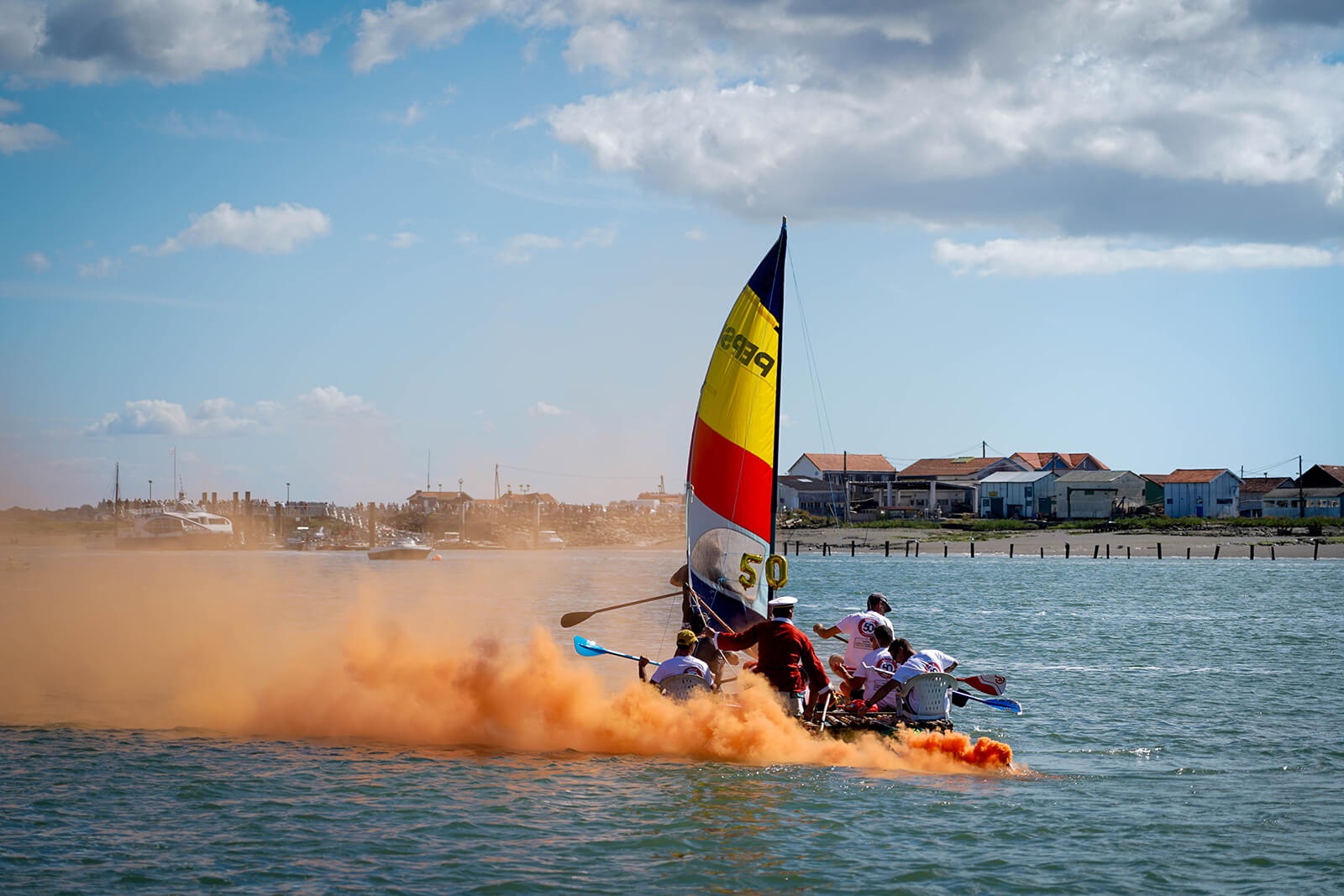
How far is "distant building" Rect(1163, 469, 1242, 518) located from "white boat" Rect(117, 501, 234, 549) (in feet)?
338

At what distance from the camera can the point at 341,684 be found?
21.6m

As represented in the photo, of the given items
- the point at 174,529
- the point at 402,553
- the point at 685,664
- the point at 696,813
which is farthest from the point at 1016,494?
the point at 696,813

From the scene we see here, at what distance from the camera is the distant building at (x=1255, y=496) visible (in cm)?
13462

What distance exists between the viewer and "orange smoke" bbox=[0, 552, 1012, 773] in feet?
57.7

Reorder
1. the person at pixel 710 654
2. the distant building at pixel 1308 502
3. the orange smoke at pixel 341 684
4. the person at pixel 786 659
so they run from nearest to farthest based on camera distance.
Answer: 1. the person at pixel 786 659
2. the orange smoke at pixel 341 684
3. the person at pixel 710 654
4. the distant building at pixel 1308 502

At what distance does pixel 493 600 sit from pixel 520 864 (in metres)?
47.1

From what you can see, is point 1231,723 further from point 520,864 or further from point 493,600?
point 493,600

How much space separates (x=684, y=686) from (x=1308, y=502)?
13297cm

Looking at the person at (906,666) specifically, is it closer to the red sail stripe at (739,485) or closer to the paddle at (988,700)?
the paddle at (988,700)

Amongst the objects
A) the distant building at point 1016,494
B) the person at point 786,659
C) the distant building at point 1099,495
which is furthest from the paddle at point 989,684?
the distant building at point 1016,494

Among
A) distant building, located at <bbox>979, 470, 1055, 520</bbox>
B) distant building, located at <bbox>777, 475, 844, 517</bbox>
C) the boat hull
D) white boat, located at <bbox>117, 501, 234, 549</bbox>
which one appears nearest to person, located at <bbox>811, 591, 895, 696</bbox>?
white boat, located at <bbox>117, 501, 234, 549</bbox>

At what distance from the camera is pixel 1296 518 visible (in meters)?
119

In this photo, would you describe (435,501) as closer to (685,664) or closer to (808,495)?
(808,495)

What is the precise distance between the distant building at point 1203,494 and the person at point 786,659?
128561 mm
